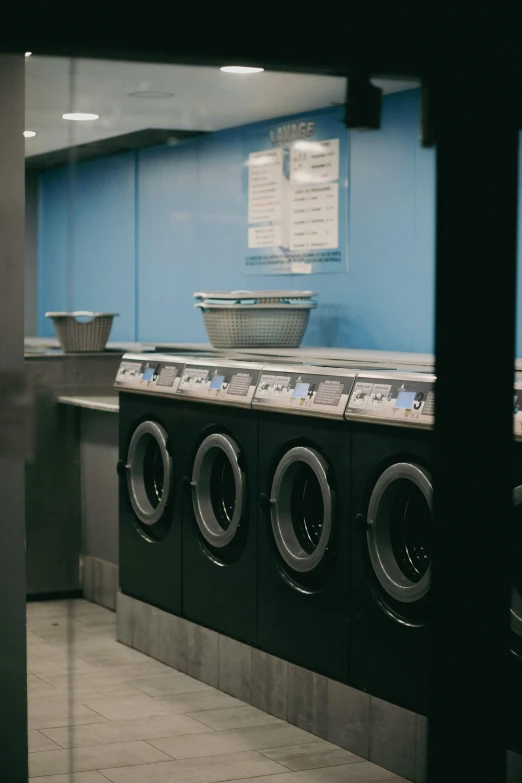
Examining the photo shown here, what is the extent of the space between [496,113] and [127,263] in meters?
Answer: 1.27

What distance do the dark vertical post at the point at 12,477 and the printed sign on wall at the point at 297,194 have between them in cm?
71

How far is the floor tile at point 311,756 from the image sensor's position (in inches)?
147

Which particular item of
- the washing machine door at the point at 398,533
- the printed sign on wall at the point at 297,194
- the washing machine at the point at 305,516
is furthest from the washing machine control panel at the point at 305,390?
the printed sign on wall at the point at 297,194

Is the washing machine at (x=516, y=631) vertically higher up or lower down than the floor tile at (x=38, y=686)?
higher up

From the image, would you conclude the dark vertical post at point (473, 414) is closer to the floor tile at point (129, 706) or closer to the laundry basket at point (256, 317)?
the laundry basket at point (256, 317)

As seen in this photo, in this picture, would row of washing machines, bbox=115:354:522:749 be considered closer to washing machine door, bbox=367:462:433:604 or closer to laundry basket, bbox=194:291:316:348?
washing machine door, bbox=367:462:433:604

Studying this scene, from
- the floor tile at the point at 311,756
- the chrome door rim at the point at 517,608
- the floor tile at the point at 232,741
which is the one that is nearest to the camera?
the chrome door rim at the point at 517,608

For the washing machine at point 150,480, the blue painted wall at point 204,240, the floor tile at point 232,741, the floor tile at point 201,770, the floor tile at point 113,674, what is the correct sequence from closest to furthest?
the blue painted wall at point 204,240
the floor tile at point 201,770
the floor tile at point 232,741
the floor tile at point 113,674
the washing machine at point 150,480

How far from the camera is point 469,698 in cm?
235

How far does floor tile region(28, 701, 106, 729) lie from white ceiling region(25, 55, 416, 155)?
1.85 m

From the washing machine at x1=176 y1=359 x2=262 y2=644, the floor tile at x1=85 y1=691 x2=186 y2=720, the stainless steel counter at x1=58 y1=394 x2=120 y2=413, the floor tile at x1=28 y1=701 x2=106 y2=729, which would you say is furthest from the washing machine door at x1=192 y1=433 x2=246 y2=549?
the floor tile at x1=28 y1=701 x2=106 y2=729

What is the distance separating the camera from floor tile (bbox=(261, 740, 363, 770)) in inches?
147

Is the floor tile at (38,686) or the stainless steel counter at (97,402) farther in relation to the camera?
the floor tile at (38,686)

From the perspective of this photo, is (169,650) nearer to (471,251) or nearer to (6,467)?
(6,467)
